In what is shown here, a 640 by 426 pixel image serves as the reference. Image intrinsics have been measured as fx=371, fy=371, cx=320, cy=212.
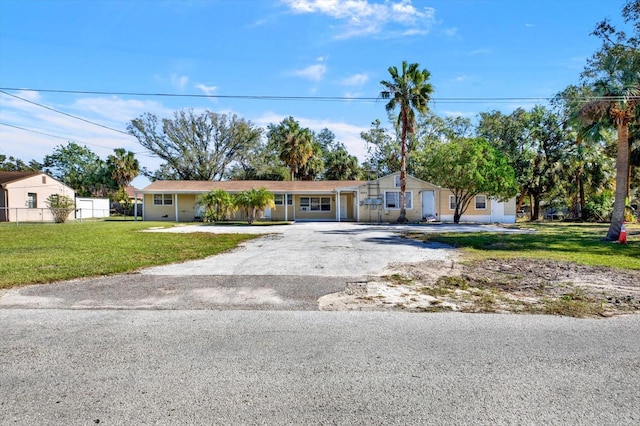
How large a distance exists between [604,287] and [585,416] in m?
4.99

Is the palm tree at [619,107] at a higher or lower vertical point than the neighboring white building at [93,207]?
higher

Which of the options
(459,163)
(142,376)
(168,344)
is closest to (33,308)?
(168,344)

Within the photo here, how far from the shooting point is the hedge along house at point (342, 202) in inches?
1118

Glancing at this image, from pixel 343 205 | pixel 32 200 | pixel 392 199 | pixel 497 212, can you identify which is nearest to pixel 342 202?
pixel 343 205

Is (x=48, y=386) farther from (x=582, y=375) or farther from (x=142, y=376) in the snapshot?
(x=582, y=375)

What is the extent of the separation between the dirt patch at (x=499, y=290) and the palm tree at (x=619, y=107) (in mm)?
8421

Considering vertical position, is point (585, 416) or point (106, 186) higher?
point (106, 186)

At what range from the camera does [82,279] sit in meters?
6.80

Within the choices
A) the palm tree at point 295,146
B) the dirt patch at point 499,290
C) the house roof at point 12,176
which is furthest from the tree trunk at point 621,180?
the house roof at point 12,176

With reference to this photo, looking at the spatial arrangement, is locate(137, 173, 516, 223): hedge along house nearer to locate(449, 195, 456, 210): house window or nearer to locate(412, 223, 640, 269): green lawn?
locate(449, 195, 456, 210): house window

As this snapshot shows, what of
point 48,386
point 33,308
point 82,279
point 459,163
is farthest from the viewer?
point 459,163

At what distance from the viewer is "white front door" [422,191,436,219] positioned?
28.9 metres

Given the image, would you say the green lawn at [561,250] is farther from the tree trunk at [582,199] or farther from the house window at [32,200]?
the house window at [32,200]

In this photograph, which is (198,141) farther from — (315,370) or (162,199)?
(315,370)
